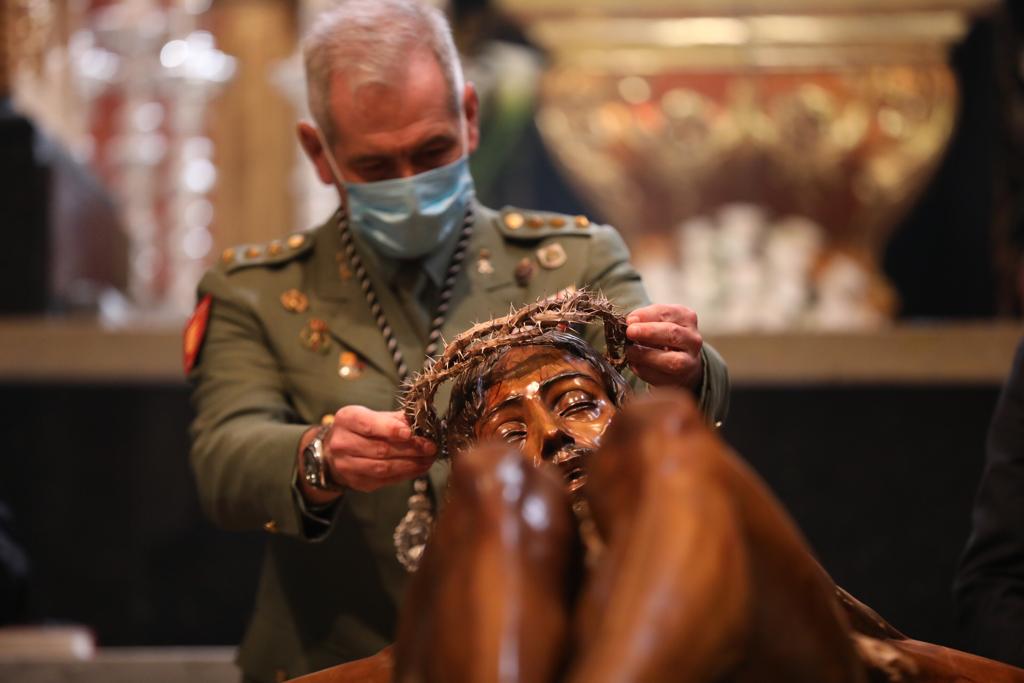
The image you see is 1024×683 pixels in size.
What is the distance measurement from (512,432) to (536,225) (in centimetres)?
69

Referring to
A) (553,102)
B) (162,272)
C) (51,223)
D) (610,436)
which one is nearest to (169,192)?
(162,272)

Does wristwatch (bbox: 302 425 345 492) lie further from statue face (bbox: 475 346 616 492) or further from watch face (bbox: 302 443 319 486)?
statue face (bbox: 475 346 616 492)

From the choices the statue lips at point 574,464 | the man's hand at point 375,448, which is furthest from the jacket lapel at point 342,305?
the statue lips at point 574,464

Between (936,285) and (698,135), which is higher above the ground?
(698,135)

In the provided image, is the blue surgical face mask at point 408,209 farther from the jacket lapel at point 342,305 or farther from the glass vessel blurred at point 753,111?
the glass vessel blurred at point 753,111

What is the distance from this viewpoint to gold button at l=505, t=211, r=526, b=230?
83.8 inches

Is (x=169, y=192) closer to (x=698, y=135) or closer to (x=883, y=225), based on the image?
(x=698, y=135)

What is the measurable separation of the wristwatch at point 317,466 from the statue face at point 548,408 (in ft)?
0.94

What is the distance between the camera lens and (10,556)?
276 cm

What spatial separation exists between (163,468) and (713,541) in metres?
2.82

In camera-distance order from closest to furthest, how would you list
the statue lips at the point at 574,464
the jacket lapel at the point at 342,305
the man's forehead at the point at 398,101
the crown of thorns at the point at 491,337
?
1. the statue lips at the point at 574,464
2. the crown of thorns at the point at 491,337
3. the man's forehead at the point at 398,101
4. the jacket lapel at the point at 342,305

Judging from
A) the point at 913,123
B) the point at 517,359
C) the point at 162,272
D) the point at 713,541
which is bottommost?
the point at 162,272

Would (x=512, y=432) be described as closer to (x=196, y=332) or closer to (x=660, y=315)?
(x=660, y=315)

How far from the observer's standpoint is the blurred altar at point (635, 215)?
11.4ft
